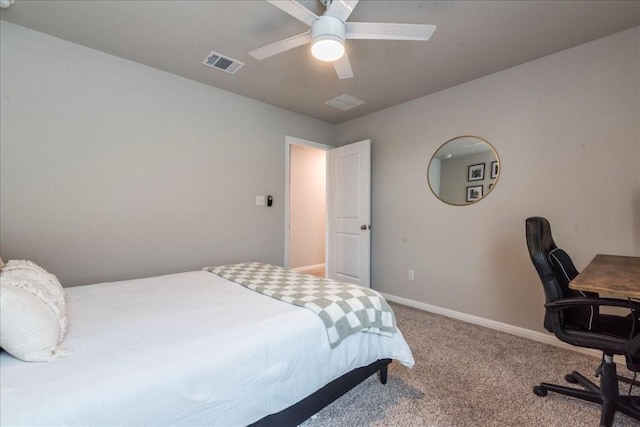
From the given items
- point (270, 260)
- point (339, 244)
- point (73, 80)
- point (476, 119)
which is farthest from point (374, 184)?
point (73, 80)

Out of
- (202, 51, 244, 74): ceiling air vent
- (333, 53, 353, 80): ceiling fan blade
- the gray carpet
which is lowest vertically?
the gray carpet

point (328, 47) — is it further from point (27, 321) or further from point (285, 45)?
point (27, 321)

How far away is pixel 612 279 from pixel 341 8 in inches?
75.4

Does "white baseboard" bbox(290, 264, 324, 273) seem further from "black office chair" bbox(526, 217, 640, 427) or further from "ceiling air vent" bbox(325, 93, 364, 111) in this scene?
"black office chair" bbox(526, 217, 640, 427)

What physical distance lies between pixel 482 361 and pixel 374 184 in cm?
236

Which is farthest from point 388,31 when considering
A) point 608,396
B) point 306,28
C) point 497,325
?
point 497,325

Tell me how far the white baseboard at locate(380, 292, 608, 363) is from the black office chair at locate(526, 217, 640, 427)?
1.93 feet

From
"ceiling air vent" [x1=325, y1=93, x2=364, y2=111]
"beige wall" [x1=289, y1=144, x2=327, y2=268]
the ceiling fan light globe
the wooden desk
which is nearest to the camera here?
the wooden desk

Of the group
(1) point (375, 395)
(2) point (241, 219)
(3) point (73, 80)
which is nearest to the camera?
(1) point (375, 395)

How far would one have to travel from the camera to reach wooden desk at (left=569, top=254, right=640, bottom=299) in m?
1.15

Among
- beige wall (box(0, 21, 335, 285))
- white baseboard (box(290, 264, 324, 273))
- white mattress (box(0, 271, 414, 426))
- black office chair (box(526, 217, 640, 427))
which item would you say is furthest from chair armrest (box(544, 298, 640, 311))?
white baseboard (box(290, 264, 324, 273))

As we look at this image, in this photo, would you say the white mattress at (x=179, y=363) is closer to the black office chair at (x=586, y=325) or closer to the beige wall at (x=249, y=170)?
the black office chair at (x=586, y=325)

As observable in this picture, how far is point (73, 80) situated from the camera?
2322 millimetres

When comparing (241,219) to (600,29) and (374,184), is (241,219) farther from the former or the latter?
(600,29)
